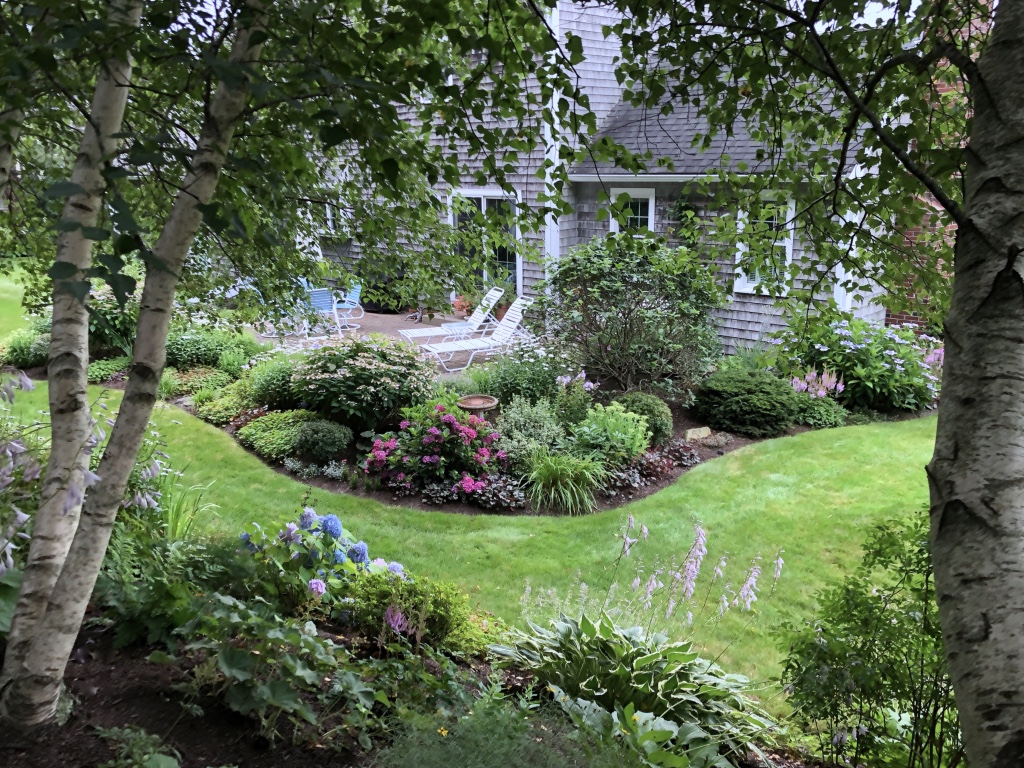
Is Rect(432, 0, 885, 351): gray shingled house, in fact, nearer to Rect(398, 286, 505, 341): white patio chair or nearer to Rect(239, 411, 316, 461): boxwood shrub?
Rect(398, 286, 505, 341): white patio chair

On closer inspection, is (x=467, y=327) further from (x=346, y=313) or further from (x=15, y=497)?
(x=15, y=497)

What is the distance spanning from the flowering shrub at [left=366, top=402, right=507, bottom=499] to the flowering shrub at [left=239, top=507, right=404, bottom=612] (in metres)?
2.76

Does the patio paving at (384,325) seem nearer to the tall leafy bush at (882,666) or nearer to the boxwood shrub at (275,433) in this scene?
the boxwood shrub at (275,433)

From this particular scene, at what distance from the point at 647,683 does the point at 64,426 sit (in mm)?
2429

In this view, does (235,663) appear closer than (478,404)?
Yes

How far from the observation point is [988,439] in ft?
3.54

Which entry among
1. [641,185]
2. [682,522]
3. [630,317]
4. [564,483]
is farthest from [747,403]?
[641,185]

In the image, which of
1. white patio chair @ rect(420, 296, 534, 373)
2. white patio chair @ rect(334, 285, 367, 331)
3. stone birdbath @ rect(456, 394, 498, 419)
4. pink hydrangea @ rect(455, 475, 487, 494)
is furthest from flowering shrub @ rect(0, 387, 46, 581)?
white patio chair @ rect(334, 285, 367, 331)

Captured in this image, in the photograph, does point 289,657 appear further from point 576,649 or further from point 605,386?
point 605,386

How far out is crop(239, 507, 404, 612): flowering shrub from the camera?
2.90 meters

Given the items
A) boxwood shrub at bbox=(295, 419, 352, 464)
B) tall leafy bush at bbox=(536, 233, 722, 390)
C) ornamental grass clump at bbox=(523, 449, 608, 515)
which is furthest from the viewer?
tall leafy bush at bbox=(536, 233, 722, 390)

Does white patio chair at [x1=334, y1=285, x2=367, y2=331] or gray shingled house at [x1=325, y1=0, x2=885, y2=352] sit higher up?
gray shingled house at [x1=325, y1=0, x2=885, y2=352]

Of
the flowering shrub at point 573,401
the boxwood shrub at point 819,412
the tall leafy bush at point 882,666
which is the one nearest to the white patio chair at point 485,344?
the flowering shrub at point 573,401

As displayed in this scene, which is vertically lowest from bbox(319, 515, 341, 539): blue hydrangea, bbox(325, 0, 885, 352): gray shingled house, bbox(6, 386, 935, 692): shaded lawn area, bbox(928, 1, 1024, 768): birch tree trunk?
bbox(6, 386, 935, 692): shaded lawn area
